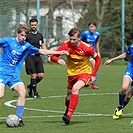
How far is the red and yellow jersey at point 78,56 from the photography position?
11.4 meters

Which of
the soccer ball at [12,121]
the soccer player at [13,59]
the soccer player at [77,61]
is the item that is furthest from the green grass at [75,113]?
the soccer player at [13,59]

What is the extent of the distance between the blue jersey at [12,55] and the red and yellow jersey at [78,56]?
2.93ft

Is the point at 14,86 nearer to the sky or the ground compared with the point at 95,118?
nearer to the sky

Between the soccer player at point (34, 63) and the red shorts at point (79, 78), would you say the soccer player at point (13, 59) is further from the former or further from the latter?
the soccer player at point (34, 63)

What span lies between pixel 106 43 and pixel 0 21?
23.1ft

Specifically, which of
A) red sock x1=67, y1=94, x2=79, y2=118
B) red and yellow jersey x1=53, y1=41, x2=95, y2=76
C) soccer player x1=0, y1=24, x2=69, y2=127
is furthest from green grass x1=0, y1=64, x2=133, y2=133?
red and yellow jersey x1=53, y1=41, x2=95, y2=76

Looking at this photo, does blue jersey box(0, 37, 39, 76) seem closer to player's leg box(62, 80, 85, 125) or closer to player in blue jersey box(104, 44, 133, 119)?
player's leg box(62, 80, 85, 125)

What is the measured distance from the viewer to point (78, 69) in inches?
450

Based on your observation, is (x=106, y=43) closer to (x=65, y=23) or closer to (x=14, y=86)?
(x=65, y=23)

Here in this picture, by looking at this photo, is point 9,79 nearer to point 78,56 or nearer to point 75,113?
point 78,56

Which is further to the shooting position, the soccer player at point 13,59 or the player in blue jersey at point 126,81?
the player in blue jersey at point 126,81

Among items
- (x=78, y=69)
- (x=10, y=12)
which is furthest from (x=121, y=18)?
(x=78, y=69)

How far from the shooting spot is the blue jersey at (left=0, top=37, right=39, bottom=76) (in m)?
10.8

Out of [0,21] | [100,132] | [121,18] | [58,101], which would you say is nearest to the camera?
[100,132]
